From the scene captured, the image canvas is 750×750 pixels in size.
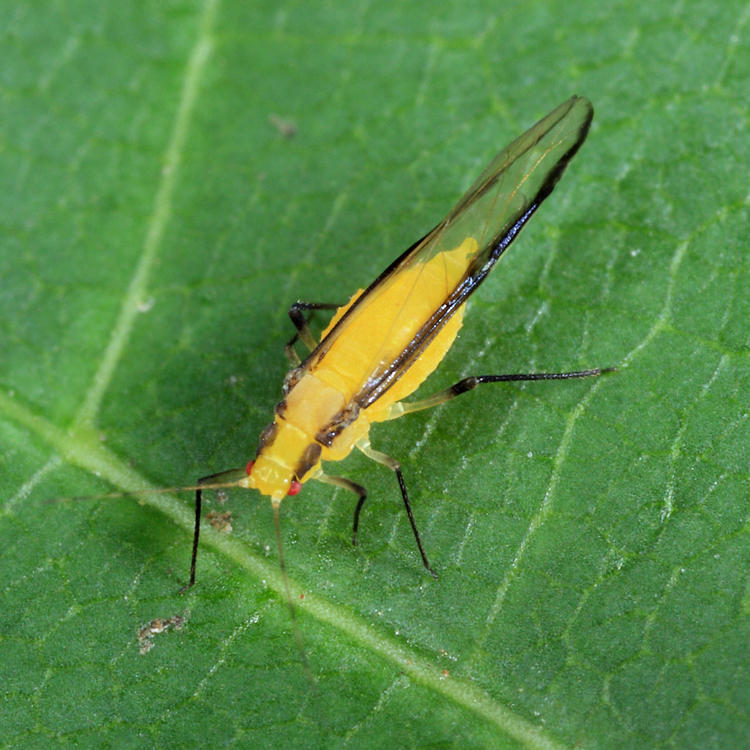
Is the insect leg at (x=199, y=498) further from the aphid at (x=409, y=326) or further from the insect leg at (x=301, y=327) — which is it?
the insect leg at (x=301, y=327)

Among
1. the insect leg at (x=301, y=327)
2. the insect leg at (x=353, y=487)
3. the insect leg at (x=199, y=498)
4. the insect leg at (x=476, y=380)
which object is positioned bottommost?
the insect leg at (x=199, y=498)

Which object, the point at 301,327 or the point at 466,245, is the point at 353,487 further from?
the point at 466,245

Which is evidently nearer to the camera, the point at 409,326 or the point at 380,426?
the point at 409,326

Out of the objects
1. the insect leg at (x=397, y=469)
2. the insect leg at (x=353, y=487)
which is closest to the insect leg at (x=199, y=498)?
the insect leg at (x=353, y=487)

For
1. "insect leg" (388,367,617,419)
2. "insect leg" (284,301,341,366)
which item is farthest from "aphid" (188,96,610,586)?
"insect leg" (284,301,341,366)

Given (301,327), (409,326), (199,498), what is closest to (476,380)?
(409,326)

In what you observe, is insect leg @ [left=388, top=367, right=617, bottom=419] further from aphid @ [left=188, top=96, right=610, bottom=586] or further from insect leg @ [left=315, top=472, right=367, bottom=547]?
insect leg @ [left=315, top=472, right=367, bottom=547]
